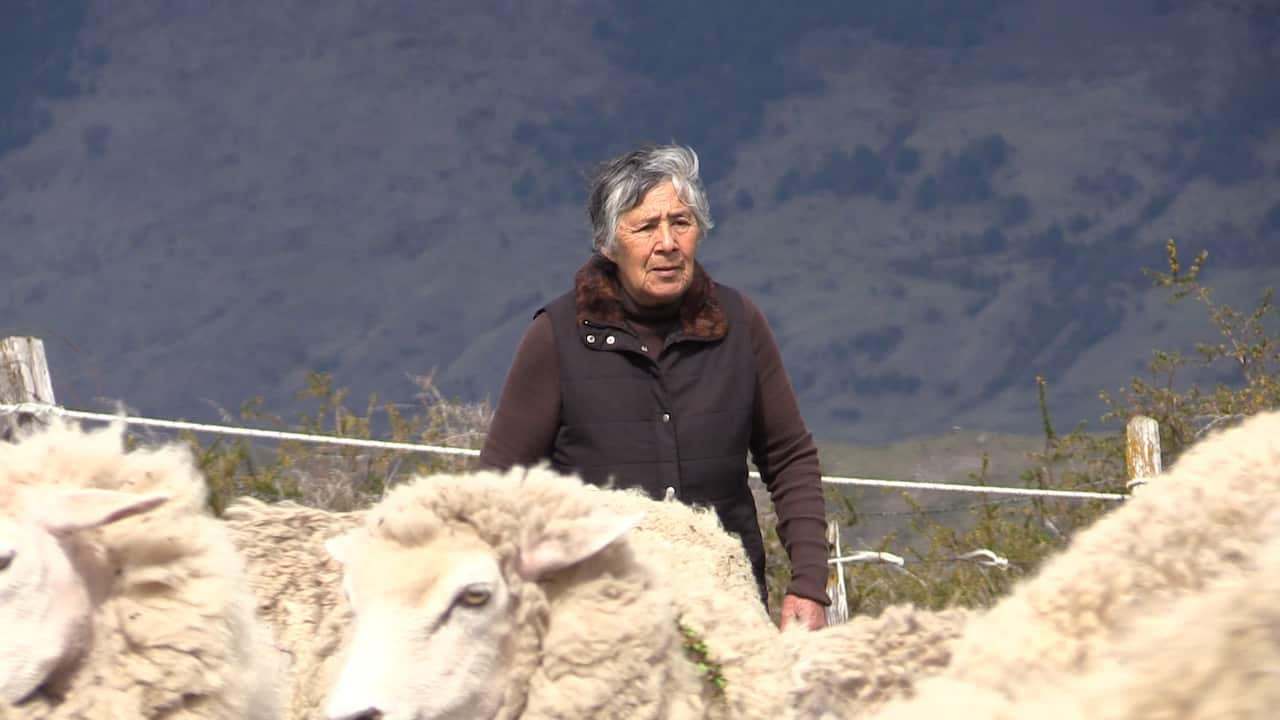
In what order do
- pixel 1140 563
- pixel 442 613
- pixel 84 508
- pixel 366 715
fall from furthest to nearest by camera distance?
pixel 84 508, pixel 442 613, pixel 366 715, pixel 1140 563

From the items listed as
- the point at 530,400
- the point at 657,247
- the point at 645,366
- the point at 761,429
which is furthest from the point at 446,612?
the point at 761,429

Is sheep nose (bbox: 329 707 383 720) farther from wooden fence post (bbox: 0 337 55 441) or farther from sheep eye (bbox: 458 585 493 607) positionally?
wooden fence post (bbox: 0 337 55 441)

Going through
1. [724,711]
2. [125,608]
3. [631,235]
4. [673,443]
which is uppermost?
[631,235]

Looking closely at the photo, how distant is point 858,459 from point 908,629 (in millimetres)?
10914

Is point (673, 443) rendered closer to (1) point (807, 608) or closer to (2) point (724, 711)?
→ (1) point (807, 608)

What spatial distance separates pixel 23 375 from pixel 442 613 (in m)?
4.13

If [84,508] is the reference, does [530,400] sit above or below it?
A: above

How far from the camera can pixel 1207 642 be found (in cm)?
74

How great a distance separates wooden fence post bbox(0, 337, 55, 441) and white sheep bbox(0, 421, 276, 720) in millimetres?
3106

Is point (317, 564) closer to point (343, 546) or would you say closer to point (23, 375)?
point (343, 546)

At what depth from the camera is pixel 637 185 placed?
4.20 m

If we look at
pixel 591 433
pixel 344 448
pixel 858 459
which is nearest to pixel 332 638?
pixel 591 433

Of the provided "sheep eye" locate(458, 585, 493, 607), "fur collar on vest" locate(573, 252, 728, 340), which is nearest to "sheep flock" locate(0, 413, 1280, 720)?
"sheep eye" locate(458, 585, 493, 607)

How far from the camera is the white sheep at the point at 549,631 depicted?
2.94 meters
